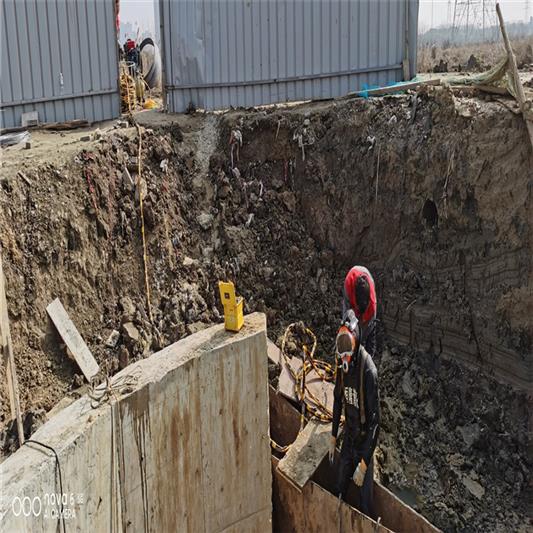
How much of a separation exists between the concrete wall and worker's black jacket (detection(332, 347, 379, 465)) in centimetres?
115

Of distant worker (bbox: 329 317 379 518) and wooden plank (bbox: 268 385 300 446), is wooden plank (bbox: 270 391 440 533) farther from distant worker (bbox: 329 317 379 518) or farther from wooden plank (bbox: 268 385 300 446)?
distant worker (bbox: 329 317 379 518)

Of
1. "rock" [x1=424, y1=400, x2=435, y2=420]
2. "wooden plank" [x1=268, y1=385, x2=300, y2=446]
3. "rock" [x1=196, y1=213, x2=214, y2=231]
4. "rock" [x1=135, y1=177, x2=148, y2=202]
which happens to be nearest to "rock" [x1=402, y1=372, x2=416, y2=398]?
"rock" [x1=424, y1=400, x2=435, y2=420]

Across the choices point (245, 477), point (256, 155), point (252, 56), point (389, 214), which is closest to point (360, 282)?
point (245, 477)

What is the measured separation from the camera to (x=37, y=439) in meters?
5.45

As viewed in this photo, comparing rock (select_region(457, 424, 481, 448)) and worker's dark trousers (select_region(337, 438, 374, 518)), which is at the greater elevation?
worker's dark trousers (select_region(337, 438, 374, 518))

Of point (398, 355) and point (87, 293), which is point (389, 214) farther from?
point (87, 293)

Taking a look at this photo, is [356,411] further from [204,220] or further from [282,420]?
[204,220]

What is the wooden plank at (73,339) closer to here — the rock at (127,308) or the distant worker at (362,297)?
the rock at (127,308)

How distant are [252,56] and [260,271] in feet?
14.1

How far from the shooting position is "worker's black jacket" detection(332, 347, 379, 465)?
6449 millimetres

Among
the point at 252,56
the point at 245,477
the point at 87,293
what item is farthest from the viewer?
the point at 252,56

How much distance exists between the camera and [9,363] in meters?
6.70

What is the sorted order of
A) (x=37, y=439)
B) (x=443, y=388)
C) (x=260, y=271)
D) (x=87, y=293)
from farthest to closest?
(x=260, y=271)
(x=443, y=388)
(x=87, y=293)
(x=37, y=439)

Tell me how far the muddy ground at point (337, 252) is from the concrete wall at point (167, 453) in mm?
1342
